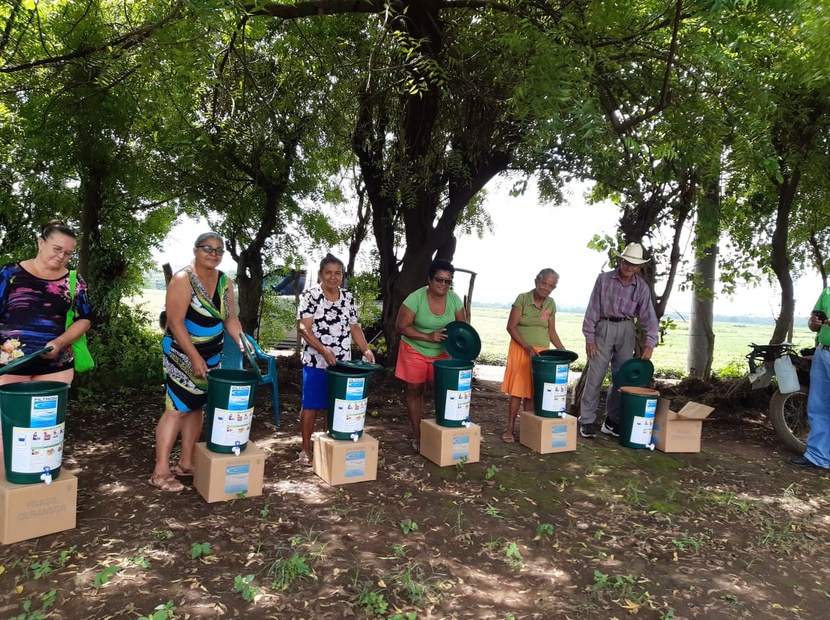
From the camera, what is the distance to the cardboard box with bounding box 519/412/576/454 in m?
4.66

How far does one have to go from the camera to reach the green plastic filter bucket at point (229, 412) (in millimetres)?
3348

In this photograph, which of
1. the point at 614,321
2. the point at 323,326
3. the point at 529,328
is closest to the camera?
the point at 323,326

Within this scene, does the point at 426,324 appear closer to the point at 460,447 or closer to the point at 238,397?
the point at 460,447

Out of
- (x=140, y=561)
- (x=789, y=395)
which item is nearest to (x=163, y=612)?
(x=140, y=561)

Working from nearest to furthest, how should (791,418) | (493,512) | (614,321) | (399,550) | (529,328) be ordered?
(399,550)
(493,512)
(529,328)
(614,321)
(791,418)

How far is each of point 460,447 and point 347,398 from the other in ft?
3.57

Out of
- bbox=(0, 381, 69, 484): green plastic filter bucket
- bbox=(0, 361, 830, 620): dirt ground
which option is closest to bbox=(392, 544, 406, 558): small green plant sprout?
bbox=(0, 361, 830, 620): dirt ground

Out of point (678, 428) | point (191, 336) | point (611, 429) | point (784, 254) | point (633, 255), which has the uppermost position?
point (784, 254)

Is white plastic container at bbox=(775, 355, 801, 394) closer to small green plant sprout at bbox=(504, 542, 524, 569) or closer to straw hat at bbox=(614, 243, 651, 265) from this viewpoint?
straw hat at bbox=(614, 243, 651, 265)

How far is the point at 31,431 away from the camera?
2.78m

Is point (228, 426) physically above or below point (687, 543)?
above

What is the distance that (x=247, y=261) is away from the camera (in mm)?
8109

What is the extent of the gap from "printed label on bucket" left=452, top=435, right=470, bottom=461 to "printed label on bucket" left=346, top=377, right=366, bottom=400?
3.09ft

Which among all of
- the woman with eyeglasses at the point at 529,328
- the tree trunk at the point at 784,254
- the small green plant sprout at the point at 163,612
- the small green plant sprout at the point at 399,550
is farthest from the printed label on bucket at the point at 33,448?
the tree trunk at the point at 784,254
